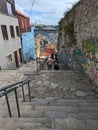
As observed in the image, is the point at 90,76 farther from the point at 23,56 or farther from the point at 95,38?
the point at 23,56

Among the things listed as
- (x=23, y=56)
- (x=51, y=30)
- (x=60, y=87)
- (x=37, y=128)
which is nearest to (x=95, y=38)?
(x=60, y=87)

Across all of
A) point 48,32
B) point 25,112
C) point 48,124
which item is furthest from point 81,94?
point 48,32

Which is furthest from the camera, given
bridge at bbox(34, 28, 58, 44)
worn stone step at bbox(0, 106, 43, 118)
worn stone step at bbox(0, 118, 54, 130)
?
bridge at bbox(34, 28, 58, 44)

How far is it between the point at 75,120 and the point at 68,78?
15.1ft

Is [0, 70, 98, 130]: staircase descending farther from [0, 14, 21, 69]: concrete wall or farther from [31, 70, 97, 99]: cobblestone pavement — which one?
[0, 14, 21, 69]: concrete wall

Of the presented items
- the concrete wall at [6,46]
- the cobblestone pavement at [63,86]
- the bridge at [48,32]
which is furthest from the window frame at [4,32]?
the bridge at [48,32]

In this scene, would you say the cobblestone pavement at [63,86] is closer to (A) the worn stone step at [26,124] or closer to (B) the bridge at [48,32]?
(A) the worn stone step at [26,124]

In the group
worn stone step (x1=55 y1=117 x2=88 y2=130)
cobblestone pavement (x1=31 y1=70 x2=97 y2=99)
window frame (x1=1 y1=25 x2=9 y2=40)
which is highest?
window frame (x1=1 y1=25 x2=9 y2=40)

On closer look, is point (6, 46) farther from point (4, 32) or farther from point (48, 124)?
point (48, 124)

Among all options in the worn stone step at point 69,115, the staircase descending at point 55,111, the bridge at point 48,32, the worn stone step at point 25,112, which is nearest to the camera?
the staircase descending at point 55,111

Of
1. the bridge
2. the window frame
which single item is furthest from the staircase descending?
the bridge

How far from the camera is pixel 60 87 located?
675cm

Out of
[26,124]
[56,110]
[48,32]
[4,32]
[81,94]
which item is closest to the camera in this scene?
[26,124]

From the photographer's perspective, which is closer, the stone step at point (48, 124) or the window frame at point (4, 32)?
the stone step at point (48, 124)
